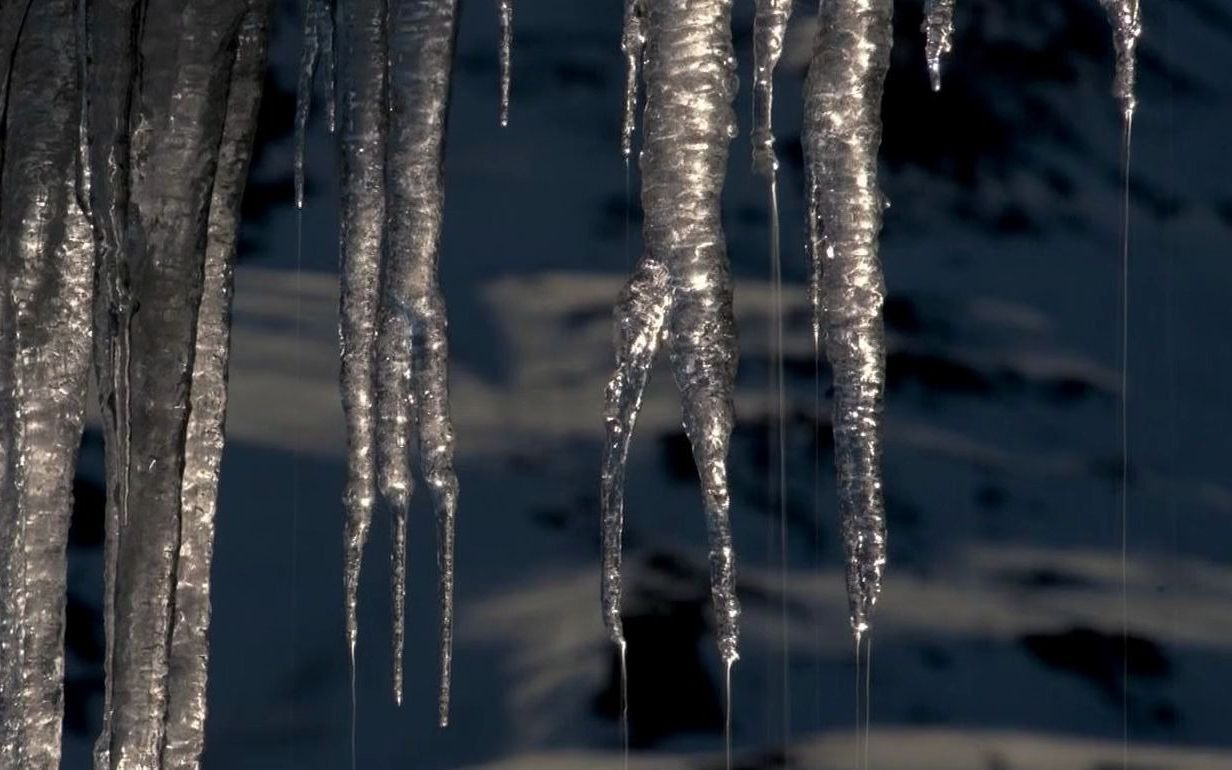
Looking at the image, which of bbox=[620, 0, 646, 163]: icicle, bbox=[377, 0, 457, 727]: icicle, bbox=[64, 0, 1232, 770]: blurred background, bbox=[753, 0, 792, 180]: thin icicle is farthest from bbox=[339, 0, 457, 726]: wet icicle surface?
bbox=[64, 0, 1232, 770]: blurred background

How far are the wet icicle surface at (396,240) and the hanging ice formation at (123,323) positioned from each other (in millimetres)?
95

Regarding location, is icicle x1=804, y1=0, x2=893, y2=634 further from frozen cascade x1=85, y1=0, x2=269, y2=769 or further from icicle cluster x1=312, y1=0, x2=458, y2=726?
frozen cascade x1=85, y1=0, x2=269, y2=769

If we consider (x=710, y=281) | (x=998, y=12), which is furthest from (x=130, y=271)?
(x=998, y=12)

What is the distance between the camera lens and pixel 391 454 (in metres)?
1.23

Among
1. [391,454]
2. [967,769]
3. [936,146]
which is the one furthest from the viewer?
[936,146]

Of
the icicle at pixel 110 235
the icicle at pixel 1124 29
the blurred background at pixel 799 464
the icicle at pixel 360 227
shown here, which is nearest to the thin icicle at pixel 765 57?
the icicle at pixel 1124 29

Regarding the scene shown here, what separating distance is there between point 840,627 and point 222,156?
125 centimetres

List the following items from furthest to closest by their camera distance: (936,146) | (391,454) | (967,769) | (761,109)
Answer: (936,146)
(967,769)
(391,454)
(761,109)

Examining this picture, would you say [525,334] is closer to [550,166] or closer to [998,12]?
[550,166]

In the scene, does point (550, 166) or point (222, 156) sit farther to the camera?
point (550, 166)

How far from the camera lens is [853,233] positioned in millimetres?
1087

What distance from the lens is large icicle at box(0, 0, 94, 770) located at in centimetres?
120

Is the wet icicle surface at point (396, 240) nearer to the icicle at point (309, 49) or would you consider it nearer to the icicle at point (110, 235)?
the icicle at point (309, 49)

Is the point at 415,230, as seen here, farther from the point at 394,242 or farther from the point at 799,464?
the point at 799,464
